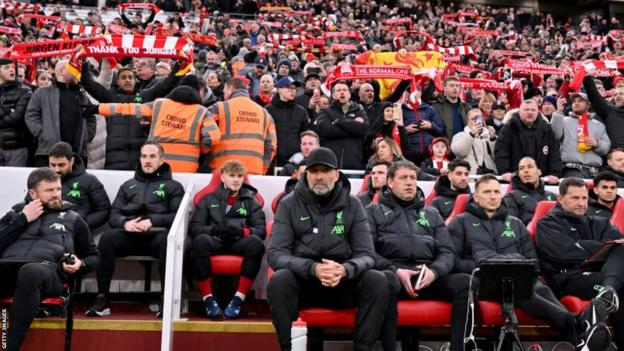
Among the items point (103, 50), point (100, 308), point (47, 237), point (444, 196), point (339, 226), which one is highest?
point (103, 50)

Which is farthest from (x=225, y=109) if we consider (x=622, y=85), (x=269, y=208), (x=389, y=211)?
(x=622, y=85)

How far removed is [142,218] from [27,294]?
122cm

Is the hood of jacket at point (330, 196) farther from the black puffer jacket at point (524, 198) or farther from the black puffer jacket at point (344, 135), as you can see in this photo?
the black puffer jacket at point (344, 135)

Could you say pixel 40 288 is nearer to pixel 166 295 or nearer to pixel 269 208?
pixel 166 295

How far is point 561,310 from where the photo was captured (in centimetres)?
495

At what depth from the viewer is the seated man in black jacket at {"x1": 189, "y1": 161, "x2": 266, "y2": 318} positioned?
5590 mm

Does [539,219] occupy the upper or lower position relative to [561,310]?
upper

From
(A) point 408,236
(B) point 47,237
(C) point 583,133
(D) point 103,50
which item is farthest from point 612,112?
(B) point 47,237

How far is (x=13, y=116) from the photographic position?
23.9 feet

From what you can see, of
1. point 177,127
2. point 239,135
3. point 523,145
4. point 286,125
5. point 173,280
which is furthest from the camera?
point 286,125

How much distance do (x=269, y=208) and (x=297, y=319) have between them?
6.43ft

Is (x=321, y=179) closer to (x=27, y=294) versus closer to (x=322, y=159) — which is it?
(x=322, y=159)

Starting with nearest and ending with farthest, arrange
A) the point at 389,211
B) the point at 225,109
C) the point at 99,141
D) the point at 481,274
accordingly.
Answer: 1. the point at 481,274
2. the point at 389,211
3. the point at 225,109
4. the point at 99,141

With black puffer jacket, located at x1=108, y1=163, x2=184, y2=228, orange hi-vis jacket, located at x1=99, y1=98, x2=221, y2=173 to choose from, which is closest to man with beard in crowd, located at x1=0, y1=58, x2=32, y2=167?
orange hi-vis jacket, located at x1=99, y1=98, x2=221, y2=173
